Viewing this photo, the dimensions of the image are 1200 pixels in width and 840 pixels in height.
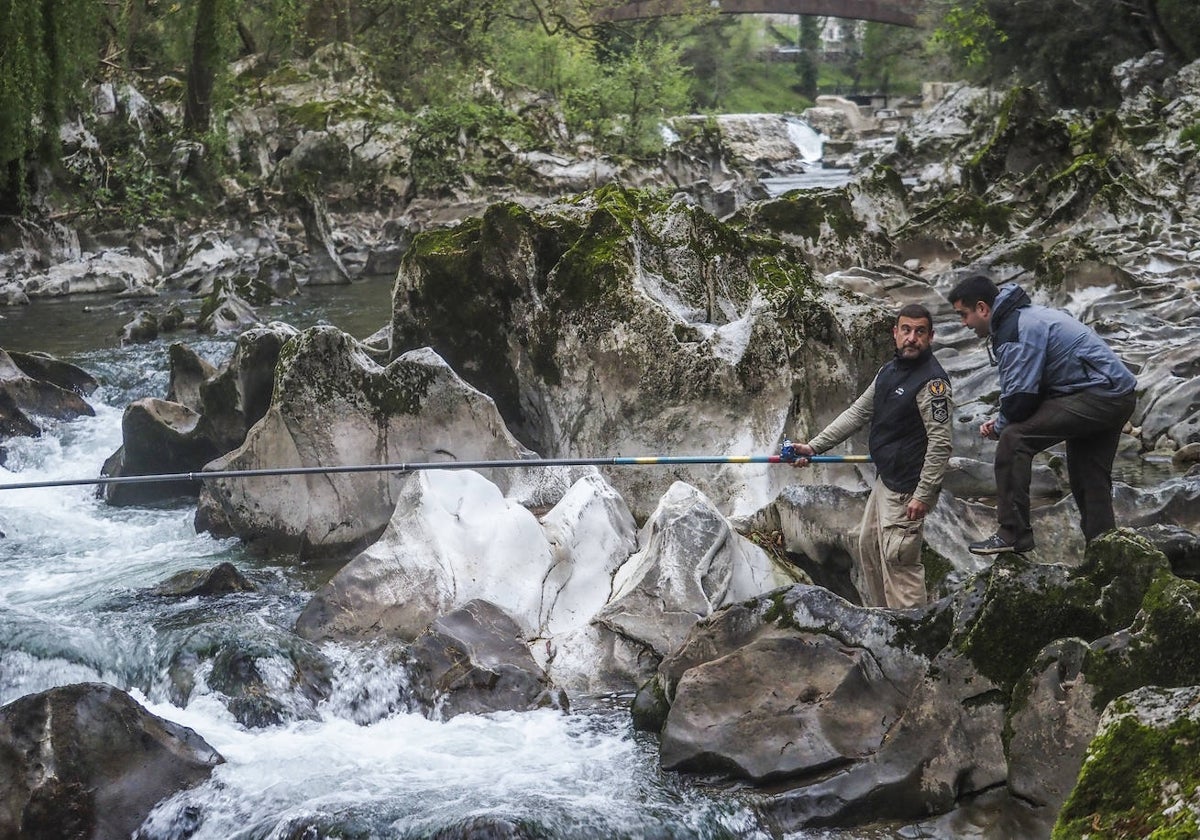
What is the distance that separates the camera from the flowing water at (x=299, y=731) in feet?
18.0

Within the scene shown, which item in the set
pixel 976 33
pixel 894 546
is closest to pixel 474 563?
pixel 894 546

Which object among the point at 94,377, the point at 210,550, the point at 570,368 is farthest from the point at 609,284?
the point at 94,377

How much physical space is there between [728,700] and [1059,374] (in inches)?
86.4

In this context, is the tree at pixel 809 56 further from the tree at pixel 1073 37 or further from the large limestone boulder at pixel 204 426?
the large limestone boulder at pixel 204 426

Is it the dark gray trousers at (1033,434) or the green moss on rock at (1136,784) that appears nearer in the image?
the green moss on rock at (1136,784)

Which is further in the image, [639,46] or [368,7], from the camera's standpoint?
[639,46]

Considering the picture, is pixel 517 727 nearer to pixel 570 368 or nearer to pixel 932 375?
pixel 932 375

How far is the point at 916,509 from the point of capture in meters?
6.41

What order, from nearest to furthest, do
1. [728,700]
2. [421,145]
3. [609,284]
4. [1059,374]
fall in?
[728,700]
[1059,374]
[609,284]
[421,145]

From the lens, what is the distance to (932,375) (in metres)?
6.41

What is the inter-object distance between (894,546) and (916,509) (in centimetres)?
30

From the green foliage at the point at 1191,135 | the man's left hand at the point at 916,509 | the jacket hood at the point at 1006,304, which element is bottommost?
the man's left hand at the point at 916,509

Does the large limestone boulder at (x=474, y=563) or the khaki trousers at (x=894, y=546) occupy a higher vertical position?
the khaki trousers at (x=894, y=546)

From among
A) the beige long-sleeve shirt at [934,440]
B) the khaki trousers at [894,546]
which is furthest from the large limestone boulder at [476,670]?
the beige long-sleeve shirt at [934,440]
